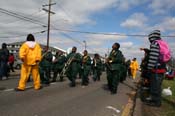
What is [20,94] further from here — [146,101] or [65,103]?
[146,101]

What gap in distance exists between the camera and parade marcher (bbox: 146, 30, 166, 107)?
369 inches

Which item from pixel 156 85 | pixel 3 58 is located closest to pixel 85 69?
pixel 3 58

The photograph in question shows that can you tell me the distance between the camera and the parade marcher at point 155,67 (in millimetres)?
9375

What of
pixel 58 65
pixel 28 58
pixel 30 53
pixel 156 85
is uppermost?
pixel 30 53

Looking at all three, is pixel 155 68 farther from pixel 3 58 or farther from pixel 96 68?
pixel 96 68

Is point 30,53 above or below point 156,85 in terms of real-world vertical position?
above

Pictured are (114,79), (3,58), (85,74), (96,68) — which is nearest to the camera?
(114,79)

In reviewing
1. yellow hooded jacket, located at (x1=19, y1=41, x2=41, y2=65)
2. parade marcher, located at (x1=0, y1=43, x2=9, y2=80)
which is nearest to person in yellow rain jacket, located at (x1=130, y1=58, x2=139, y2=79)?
parade marcher, located at (x1=0, y1=43, x2=9, y2=80)

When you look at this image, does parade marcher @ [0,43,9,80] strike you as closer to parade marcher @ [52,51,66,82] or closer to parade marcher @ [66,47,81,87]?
parade marcher @ [52,51,66,82]

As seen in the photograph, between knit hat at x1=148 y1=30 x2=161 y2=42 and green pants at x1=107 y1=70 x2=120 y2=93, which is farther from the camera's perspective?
green pants at x1=107 y1=70 x2=120 y2=93

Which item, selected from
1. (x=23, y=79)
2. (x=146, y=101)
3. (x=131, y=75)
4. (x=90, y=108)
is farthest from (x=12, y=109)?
(x=131, y=75)

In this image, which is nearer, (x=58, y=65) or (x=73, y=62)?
(x=73, y=62)

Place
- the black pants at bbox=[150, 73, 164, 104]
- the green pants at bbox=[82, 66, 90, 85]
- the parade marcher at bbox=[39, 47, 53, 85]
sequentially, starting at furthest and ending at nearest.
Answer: the green pants at bbox=[82, 66, 90, 85] → the parade marcher at bbox=[39, 47, 53, 85] → the black pants at bbox=[150, 73, 164, 104]

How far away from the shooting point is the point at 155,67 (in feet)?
31.0
